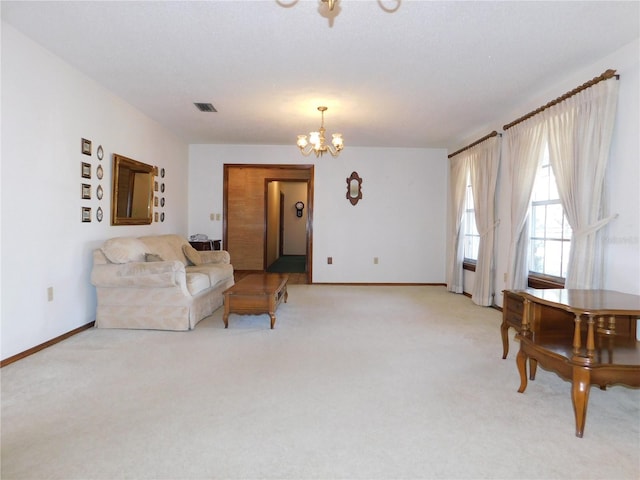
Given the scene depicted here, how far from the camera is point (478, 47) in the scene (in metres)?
2.93

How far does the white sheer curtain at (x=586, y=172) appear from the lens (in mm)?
2978

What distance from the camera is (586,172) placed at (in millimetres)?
3098

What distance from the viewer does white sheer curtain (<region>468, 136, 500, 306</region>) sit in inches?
191

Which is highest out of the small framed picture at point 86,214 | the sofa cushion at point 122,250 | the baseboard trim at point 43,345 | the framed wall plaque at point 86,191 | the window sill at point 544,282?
the framed wall plaque at point 86,191

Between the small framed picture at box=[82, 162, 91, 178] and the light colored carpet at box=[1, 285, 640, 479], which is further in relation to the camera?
the small framed picture at box=[82, 162, 91, 178]

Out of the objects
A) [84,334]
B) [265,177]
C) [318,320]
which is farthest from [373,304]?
[265,177]

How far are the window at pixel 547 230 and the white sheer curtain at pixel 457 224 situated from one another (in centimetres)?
180

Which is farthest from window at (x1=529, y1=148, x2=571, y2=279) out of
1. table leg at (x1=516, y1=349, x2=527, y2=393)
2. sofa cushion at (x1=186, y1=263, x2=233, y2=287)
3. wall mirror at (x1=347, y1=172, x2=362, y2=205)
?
sofa cushion at (x1=186, y1=263, x2=233, y2=287)

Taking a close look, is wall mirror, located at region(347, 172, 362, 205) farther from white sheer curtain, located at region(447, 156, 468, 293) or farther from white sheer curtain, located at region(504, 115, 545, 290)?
white sheer curtain, located at region(504, 115, 545, 290)

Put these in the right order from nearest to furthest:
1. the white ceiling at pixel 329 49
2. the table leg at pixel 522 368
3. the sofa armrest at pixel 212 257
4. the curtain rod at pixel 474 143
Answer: the table leg at pixel 522 368 < the white ceiling at pixel 329 49 < the curtain rod at pixel 474 143 < the sofa armrest at pixel 212 257

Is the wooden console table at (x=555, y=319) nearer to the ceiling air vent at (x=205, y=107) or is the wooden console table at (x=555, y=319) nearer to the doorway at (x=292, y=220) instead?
the ceiling air vent at (x=205, y=107)

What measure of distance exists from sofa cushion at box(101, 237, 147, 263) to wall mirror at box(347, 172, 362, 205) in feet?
12.5

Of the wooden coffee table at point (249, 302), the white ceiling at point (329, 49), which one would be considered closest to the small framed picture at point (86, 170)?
the white ceiling at point (329, 49)

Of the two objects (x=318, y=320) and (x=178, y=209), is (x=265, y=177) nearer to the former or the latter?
(x=178, y=209)
